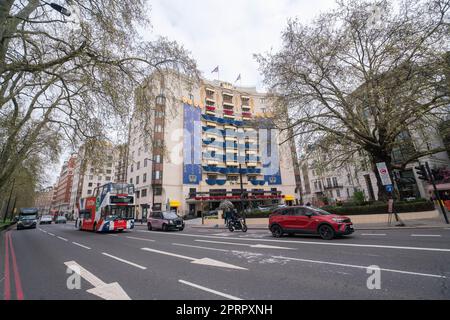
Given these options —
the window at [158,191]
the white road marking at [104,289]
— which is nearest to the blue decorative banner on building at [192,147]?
the window at [158,191]

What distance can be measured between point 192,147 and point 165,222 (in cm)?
2843

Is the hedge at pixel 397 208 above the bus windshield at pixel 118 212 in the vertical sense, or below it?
below

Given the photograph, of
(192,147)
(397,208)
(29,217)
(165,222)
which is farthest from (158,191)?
(397,208)

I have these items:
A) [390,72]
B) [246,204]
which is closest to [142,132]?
[390,72]

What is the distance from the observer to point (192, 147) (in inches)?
1871

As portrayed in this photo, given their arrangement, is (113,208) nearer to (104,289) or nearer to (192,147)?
(104,289)

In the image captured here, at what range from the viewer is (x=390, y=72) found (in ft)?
47.6

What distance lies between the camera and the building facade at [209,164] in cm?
4403

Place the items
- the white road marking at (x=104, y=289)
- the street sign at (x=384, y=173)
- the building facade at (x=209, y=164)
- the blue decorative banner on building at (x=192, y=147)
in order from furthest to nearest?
the blue decorative banner on building at (x=192, y=147)
the building facade at (x=209, y=164)
the street sign at (x=384, y=173)
the white road marking at (x=104, y=289)

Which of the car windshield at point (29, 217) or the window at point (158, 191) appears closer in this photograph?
the car windshield at point (29, 217)

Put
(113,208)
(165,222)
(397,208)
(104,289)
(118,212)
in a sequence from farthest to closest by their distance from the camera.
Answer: (165,222) < (118,212) < (113,208) < (397,208) < (104,289)

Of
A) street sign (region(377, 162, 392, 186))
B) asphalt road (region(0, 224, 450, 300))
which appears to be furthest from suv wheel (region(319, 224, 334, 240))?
street sign (region(377, 162, 392, 186))

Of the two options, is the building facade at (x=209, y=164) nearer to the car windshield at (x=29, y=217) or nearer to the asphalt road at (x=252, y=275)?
the car windshield at (x=29, y=217)
